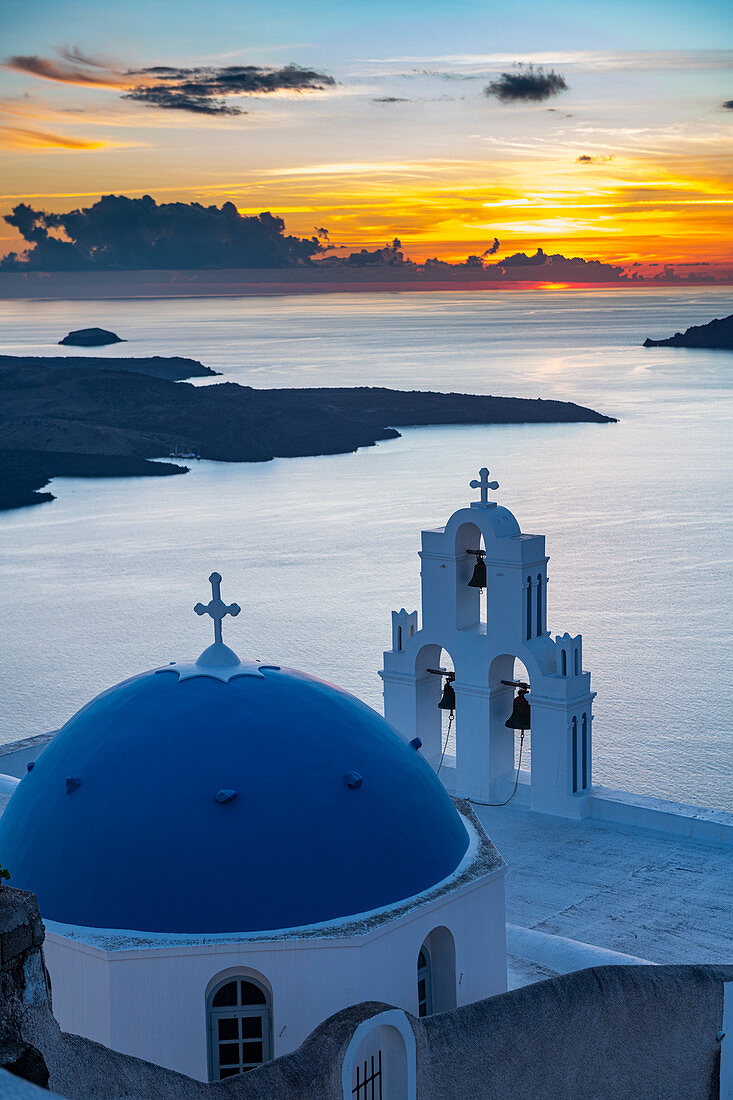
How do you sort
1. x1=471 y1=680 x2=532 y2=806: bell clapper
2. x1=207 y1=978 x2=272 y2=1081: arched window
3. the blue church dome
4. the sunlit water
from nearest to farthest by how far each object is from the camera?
x1=207 y1=978 x2=272 y2=1081: arched window → the blue church dome → x1=471 y1=680 x2=532 y2=806: bell clapper → the sunlit water

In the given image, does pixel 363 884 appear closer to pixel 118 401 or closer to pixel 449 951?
pixel 449 951

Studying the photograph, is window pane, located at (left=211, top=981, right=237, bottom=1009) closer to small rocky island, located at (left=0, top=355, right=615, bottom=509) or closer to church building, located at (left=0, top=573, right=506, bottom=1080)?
church building, located at (left=0, top=573, right=506, bottom=1080)

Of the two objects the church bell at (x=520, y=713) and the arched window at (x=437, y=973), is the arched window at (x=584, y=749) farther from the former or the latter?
the arched window at (x=437, y=973)

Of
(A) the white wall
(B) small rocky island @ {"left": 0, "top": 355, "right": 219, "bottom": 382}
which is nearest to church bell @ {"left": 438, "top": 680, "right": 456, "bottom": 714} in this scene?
(A) the white wall

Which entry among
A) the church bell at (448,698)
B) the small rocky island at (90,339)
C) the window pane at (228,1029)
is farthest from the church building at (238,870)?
the small rocky island at (90,339)

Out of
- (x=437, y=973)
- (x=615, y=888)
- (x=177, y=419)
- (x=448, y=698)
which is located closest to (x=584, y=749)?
(x=448, y=698)

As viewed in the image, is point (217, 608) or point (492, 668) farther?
point (492, 668)

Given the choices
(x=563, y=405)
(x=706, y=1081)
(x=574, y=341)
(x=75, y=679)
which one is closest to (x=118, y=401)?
(x=563, y=405)

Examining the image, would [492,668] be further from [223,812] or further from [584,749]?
[223,812]
